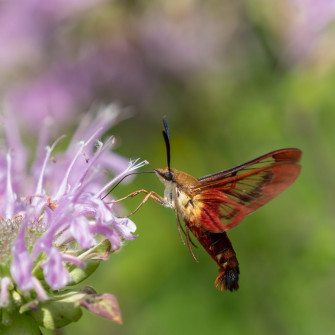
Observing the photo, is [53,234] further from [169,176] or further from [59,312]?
[169,176]

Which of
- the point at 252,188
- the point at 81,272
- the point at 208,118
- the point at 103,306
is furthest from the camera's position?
the point at 208,118

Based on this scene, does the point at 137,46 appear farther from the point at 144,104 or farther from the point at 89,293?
the point at 89,293

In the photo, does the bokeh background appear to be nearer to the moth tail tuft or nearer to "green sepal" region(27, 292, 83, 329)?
the moth tail tuft

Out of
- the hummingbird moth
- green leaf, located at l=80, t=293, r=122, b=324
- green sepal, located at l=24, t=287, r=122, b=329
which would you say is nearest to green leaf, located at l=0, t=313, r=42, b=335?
green sepal, located at l=24, t=287, r=122, b=329

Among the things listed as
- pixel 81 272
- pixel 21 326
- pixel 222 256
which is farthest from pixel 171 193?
pixel 21 326

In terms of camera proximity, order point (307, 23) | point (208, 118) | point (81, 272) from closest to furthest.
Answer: point (81, 272) → point (208, 118) → point (307, 23)

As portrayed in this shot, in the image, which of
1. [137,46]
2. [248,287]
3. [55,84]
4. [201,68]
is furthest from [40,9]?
[248,287]

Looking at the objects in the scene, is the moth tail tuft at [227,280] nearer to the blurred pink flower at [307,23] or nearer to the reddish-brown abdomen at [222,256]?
the reddish-brown abdomen at [222,256]
